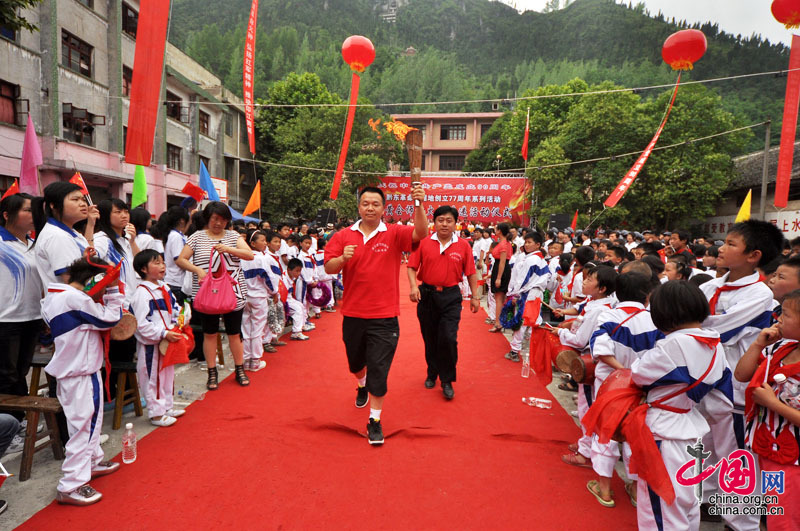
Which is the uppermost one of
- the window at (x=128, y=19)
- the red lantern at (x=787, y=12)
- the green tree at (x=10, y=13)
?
the window at (x=128, y=19)

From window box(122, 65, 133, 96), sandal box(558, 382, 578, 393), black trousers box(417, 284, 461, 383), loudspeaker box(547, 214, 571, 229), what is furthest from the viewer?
window box(122, 65, 133, 96)

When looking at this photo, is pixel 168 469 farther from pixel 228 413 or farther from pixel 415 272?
pixel 415 272

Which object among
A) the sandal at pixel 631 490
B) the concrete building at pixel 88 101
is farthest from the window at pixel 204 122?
the sandal at pixel 631 490

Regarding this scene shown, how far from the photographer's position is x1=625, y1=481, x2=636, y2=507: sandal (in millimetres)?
2723

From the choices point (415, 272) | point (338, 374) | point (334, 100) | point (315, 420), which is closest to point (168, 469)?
point (315, 420)

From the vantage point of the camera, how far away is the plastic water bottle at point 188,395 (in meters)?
4.05

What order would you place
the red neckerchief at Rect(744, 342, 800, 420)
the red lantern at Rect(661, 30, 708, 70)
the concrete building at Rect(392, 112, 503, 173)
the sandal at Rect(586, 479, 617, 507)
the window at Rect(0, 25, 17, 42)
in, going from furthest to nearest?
the concrete building at Rect(392, 112, 503, 173) → the window at Rect(0, 25, 17, 42) → the red lantern at Rect(661, 30, 708, 70) → the sandal at Rect(586, 479, 617, 507) → the red neckerchief at Rect(744, 342, 800, 420)

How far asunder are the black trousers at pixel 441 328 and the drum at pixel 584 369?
1.48m

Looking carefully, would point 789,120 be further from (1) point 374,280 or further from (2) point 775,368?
(1) point 374,280

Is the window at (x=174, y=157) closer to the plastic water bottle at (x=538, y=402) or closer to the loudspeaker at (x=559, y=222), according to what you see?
the loudspeaker at (x=559, y=222)

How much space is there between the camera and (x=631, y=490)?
2.78 metres

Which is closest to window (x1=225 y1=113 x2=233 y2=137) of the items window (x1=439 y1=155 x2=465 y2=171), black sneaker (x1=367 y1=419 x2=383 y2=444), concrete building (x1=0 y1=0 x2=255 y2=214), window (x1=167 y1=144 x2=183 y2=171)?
concrete building (x1=0 y1=0 x2=255 y2=214)

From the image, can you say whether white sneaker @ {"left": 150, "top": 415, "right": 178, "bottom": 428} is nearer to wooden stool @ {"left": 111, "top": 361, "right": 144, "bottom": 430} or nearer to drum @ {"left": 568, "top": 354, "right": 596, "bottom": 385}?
wooden stool @ {"left": 111, "top": 361, "right": 144, "bottom": 430}

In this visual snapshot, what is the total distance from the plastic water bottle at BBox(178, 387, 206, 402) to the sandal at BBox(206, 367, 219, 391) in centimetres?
13
